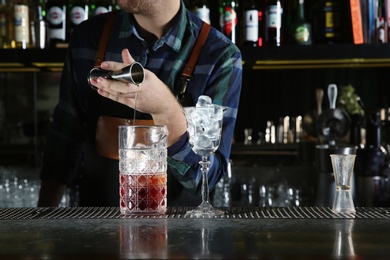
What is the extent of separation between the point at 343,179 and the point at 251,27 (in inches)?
62.9

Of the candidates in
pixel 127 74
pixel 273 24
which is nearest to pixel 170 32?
pixel 127 74

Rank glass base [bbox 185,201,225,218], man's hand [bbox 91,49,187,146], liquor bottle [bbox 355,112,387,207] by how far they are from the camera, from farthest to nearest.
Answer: liquor bottle [bbox 355,112,387,207]
man's hand [bbox 91,49,187,146]
glass base [bbox 185,201,225,218]

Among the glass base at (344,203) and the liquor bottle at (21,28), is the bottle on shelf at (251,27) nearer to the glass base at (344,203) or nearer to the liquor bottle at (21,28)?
the liquor bottle at (21,28)

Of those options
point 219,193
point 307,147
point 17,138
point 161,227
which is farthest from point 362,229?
point 17,138

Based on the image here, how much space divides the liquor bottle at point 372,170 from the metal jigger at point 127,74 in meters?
1.55

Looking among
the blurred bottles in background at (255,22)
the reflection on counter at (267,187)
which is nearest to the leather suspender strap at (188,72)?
the blurred bottles in background at (255,22)

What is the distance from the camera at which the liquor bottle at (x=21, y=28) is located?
3176mm

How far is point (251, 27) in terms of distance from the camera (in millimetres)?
3113

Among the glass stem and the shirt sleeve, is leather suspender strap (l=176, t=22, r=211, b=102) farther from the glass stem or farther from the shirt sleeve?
the glass stem

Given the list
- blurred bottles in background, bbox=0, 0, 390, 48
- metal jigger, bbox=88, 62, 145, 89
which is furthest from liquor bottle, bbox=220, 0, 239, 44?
metal jigger, bbox=88, 62, 145, 89

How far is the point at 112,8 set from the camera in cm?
333

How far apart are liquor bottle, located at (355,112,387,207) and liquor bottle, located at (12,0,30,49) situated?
4.69ft

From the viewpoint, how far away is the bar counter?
1.14m

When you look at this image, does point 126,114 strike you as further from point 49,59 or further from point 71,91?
point 49,59
